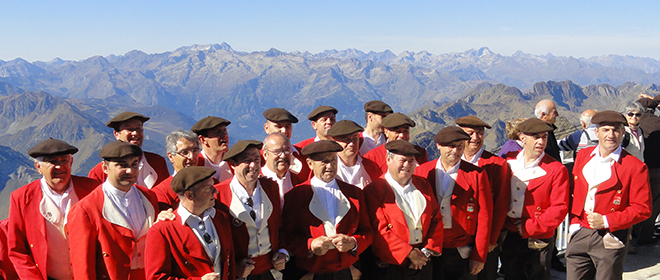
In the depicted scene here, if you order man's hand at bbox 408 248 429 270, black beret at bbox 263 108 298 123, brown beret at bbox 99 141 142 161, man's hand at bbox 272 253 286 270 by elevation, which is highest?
brown beret at bbox 99 141 142 161

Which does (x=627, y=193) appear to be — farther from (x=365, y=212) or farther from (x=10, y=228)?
(x=10, y=228)

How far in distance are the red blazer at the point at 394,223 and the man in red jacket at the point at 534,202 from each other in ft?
3.22

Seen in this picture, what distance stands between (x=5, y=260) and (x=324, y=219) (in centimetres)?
272

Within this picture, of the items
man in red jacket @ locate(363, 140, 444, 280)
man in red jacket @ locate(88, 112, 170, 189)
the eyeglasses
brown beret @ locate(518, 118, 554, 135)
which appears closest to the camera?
man in red jacket @ locate(363, 140, 444, 280)

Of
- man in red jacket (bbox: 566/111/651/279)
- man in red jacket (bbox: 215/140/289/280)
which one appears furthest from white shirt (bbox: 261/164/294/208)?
man in red jacket (bbox: 566/111/651/279)

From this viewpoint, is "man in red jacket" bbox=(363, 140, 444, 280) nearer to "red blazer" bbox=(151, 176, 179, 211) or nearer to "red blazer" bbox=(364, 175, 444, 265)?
"red blazer" bbox=(364, 175, 444, 265)

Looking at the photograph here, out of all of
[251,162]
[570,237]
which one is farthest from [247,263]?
[570,237]

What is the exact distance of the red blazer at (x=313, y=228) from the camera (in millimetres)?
4102

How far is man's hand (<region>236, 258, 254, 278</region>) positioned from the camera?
3879 mm

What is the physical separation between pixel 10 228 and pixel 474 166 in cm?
407

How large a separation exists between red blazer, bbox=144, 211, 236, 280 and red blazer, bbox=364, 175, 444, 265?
140 centimetres

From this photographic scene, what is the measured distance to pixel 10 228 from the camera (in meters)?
3.80

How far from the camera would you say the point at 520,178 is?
4727 mm

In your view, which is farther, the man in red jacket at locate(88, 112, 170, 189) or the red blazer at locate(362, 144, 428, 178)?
the red blazer at locate(362, 144, 428, 178)
